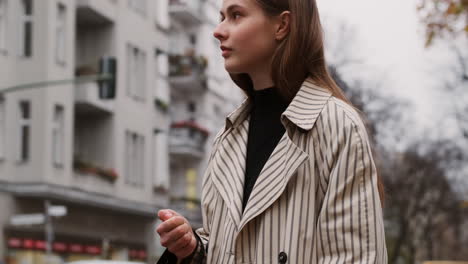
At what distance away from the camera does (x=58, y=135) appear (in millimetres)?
35625

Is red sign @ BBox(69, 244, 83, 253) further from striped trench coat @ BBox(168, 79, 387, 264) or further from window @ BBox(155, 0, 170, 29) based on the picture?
striped trench coat @ BBox(168, 79, 387, 264)

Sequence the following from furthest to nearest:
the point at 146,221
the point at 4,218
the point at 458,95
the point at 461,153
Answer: the point at 461,153, the point at 146,221, the point at 458,95, the point at 4,218

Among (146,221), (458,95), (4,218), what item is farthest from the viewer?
(146,221)

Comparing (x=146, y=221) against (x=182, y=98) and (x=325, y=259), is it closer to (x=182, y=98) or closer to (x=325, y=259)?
(x=182, y=98)

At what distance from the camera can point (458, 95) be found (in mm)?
35656

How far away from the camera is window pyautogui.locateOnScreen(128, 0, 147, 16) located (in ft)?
138

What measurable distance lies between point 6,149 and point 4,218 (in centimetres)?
205

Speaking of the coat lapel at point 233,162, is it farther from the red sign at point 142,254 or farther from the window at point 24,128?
the red sign at point 142,254

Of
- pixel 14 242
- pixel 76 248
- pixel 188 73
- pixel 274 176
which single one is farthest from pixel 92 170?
pixel 274 176

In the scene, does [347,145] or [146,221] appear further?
[146,221]

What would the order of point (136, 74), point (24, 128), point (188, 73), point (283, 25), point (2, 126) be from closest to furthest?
point (283, 25)
point (2, 126)
point (24, 128)
point (136, 74)
point (188, 73)

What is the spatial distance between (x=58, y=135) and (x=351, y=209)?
33067 mm

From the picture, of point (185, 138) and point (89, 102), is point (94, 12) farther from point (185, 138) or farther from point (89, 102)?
point (185, 138)

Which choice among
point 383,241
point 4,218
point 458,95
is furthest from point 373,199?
point 458,95
